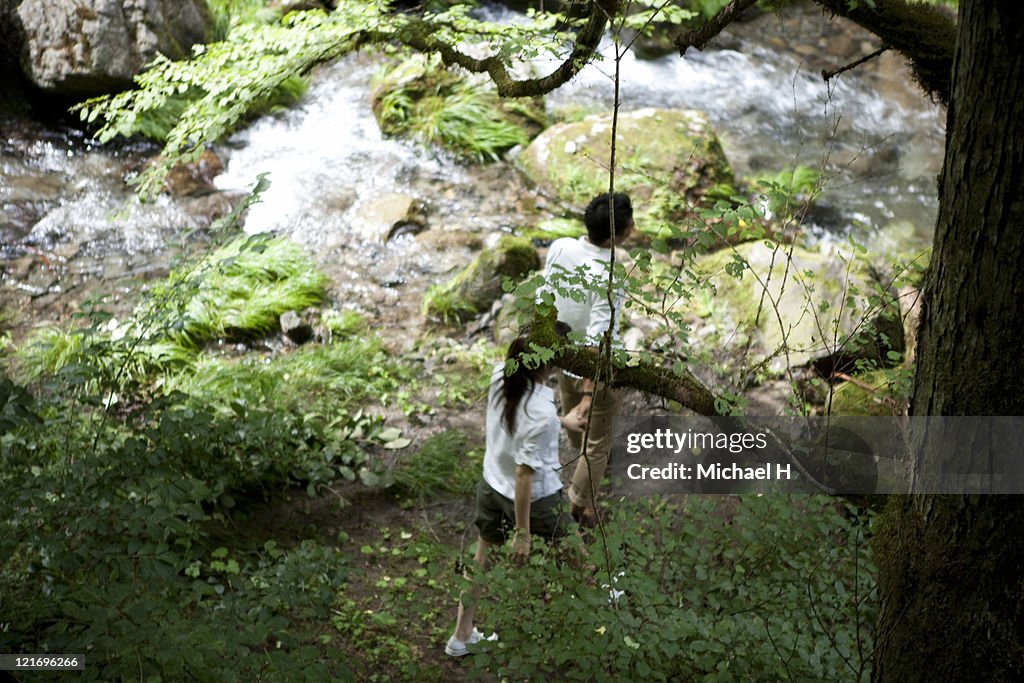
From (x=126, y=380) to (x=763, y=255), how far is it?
4.99 metres

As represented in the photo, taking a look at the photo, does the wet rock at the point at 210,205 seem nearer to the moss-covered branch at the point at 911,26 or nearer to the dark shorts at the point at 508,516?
the dark shorts at the point at 508,516

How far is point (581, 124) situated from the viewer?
8.98m

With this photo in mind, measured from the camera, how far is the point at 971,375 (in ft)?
6.45

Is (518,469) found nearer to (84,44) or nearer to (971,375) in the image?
(971,375)

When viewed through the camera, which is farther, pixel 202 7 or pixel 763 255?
pixel 202 7

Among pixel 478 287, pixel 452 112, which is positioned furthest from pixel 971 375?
pixel 452 112

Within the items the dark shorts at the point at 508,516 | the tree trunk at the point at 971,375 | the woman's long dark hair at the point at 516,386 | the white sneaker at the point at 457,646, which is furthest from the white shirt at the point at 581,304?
the tree trunk at the point at 971,375

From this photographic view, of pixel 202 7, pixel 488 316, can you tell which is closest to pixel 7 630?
pixel 488 316

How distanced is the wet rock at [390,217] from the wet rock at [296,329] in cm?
167

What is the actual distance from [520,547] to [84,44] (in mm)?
8620

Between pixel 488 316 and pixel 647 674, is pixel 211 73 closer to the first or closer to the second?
pixel 488 316

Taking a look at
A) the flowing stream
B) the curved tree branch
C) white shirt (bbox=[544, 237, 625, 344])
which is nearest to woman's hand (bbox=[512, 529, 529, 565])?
white shirt (bbox=[544, 237, 625, 344])
